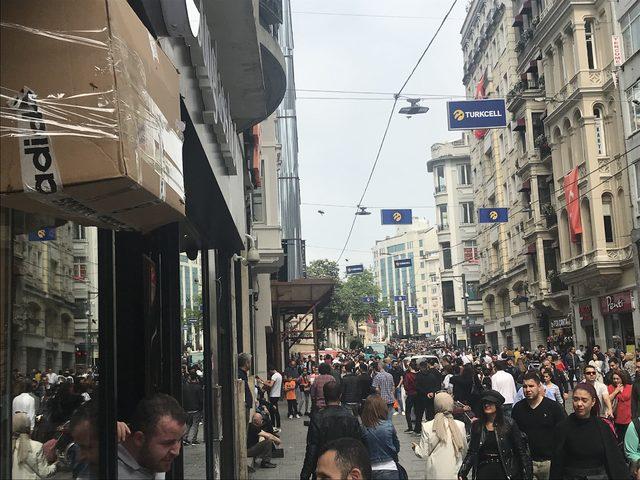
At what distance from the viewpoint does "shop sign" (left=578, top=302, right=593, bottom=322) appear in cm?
4019

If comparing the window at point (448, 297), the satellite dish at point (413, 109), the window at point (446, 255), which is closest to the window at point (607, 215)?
the satellite dish at point (413, 109)

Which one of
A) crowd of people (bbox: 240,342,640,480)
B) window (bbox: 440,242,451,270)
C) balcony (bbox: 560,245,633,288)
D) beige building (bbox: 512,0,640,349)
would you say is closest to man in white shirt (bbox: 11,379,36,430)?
crowd of people (bbox: 240,342,640,480)

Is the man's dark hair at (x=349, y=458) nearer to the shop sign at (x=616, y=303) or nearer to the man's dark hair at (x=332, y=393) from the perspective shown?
the man's dark hair at (x=332, y=393)

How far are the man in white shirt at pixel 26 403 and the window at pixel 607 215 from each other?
37.1m

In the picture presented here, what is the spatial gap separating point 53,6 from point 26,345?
113cm

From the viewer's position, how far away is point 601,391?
512 inches

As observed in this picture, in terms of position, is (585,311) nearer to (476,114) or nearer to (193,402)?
(476,114)

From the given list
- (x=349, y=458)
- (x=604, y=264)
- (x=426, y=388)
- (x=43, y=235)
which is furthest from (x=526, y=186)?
(x=43, y=235)

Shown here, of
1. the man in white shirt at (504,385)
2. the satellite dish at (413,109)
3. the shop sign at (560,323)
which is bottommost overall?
the man in white shirt at (504,385)

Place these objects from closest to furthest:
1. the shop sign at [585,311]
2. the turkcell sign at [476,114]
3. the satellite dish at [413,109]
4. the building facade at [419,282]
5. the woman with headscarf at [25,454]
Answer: the woman with headscarf at [25,454]
the turkcell sign at [476,114]
the satellite dish at [413,109]
the shop sign at [585,311]
the building facade at [419,282]

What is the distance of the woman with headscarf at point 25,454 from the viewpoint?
277 centimetres

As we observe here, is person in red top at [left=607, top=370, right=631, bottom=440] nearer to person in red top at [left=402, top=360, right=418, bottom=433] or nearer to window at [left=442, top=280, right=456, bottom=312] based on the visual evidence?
person in red top at [left=402, top=360, right=418, bottom=433]

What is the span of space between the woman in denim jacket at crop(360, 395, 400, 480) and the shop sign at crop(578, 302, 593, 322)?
33668 millimetres

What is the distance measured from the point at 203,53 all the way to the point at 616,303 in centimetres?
3406
